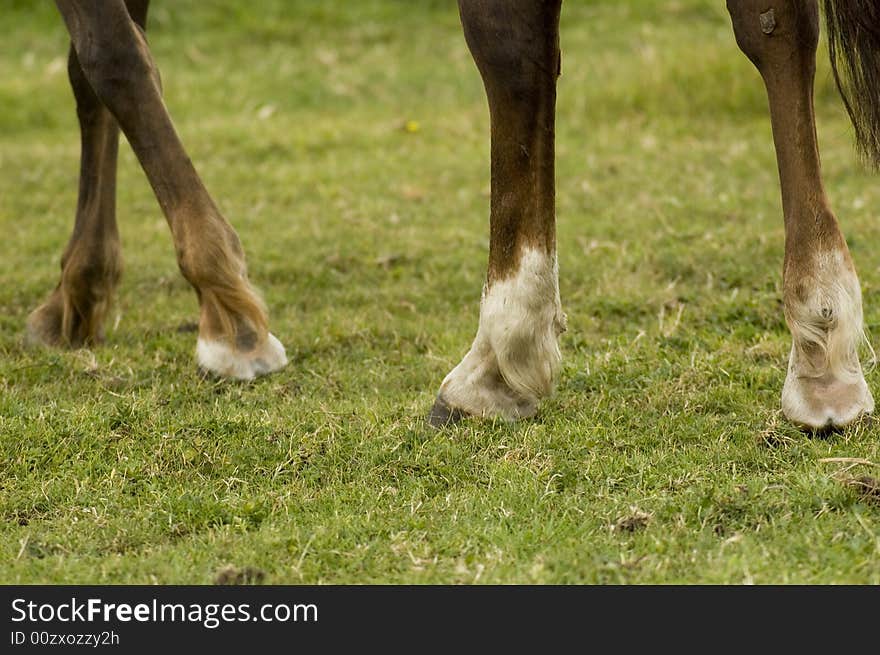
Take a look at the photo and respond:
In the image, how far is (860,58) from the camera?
10.0 feet

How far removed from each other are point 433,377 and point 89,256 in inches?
53.2

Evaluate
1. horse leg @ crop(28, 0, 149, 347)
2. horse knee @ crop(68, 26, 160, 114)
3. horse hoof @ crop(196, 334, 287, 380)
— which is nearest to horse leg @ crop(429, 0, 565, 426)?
horse hoof @ crop(196, 334, 287, 380)

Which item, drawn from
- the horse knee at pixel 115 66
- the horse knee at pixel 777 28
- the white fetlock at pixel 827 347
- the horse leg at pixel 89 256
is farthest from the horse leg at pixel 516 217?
the horse leg at pixel 89 256

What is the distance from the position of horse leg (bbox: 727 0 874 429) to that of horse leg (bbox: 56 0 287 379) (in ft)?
5.51

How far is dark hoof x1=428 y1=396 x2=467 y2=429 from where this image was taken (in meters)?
3.33

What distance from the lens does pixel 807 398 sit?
3078 mm

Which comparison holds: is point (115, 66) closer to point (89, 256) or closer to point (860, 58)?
point (89, 256)

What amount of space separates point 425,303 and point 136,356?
1181mm

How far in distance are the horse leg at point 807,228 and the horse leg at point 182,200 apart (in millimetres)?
1681

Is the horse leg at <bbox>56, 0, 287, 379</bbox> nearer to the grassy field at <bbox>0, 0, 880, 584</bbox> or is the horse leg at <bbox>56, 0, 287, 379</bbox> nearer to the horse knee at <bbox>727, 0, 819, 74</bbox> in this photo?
the grassy field at <bbox>0, 0, 880, 584</bbox>

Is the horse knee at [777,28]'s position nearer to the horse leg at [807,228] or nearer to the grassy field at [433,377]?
the horse leg at [807,228]

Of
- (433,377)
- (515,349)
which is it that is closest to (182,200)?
(433,377)

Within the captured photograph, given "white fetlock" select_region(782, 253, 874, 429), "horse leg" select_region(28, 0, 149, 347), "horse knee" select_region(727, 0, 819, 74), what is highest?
"horse knee" select_region(727, 0, 819, 74)
